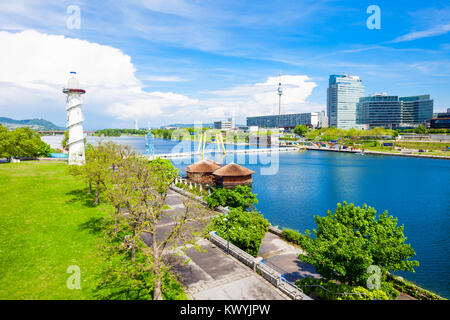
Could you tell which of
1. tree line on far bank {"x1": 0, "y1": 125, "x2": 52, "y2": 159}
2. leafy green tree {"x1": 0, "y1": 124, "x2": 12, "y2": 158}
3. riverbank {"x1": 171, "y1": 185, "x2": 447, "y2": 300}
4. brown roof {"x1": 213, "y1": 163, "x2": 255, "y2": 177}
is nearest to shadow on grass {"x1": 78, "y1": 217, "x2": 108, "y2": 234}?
riverbank {"x1": 171, "y1": 185, "x2": 447, "y2": 300}

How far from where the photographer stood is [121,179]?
73.3ft

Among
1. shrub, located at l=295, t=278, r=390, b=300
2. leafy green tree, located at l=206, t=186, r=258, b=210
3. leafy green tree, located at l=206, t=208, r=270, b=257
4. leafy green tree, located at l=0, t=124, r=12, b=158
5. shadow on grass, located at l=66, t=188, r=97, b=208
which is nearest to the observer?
shrub, located at l=295, t=278, r=390, b=300

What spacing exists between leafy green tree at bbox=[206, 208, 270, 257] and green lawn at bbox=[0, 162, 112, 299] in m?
11.0

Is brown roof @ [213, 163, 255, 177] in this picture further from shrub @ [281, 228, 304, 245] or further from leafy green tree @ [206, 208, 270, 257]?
leafy green tree @ [206, 208, 270, 257]

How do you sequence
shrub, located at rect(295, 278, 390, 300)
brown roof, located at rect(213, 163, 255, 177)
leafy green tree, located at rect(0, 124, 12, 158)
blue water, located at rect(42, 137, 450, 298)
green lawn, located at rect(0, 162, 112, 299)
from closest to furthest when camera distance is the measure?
shrub, located at rect(295, 278, 390, 300) < green lawn, located at rect(0, 162, 112, 299) < blue water, located at rect(42, 137, 450, 298) < brown roof, located at rect(213, 163, 255, 177) < leafy green tree, located at rect(0, 124, 12, 158)

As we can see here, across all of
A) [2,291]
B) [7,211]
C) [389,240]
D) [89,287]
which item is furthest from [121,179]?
[389,240]

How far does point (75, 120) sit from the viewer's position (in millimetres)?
57188

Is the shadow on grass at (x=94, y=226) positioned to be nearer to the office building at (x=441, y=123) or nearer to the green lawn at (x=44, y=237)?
the green lawn at (x=44, y=237)

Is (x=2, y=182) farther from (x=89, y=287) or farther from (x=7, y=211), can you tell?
(x=89, y=287)

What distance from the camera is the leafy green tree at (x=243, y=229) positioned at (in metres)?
23.8

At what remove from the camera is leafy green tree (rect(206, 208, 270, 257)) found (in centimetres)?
2375

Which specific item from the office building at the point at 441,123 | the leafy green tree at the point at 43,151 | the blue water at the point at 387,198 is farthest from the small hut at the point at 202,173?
the office building at the point at 441,123

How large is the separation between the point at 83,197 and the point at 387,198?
180 feet

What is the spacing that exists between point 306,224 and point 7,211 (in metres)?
37.7
